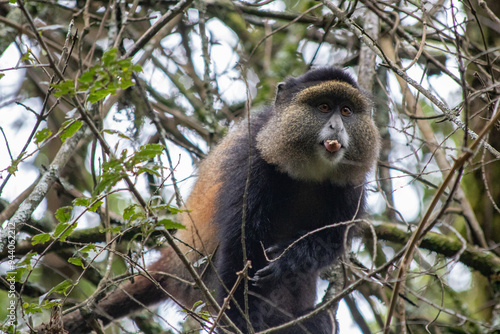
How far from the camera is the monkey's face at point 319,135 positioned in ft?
14.3

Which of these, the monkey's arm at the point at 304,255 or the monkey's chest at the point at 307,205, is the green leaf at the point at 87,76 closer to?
the monkey's arm at the point at 304,255

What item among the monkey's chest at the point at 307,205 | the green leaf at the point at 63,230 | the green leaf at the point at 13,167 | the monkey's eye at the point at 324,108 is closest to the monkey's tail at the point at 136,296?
the monkey's chest at the point at 307,205

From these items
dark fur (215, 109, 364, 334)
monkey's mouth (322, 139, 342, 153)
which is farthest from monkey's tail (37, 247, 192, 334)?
monkey's mouth (322, 139, 342, 153)

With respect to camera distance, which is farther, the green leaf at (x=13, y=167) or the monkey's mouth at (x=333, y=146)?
the monkey's mouth at (x=333, y=146)

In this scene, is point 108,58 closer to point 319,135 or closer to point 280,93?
point 319,135

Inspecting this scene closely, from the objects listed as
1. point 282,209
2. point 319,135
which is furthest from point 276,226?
point 319,135

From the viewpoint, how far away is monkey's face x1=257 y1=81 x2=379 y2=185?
14.3 feet

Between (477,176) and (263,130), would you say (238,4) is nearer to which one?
(263,130)

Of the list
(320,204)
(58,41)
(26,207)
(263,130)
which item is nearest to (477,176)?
(320,204)

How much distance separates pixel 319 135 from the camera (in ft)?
14.0

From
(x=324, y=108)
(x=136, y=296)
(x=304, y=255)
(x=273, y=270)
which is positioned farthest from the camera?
(x=136, y=296)

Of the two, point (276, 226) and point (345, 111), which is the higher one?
point (345, 111)

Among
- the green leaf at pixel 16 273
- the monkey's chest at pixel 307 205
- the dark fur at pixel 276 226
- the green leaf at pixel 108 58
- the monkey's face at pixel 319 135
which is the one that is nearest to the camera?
the green leaf at pixel 108 58

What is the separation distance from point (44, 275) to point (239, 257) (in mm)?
3333
